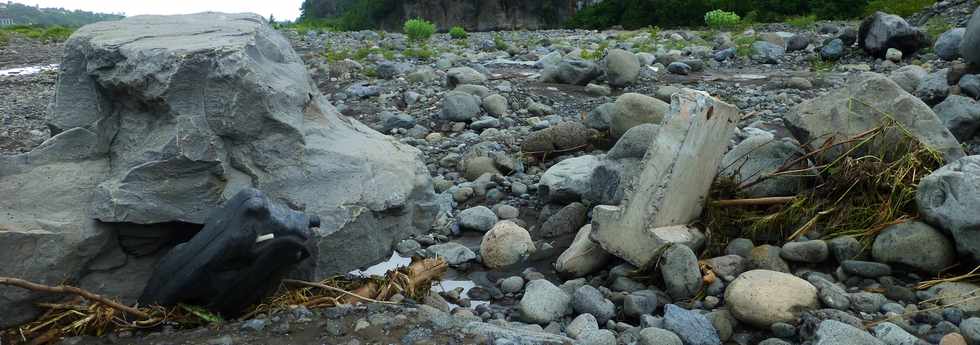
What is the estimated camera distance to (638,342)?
133 inches

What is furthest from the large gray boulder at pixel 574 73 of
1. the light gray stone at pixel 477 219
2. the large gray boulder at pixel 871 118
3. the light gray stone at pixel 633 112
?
the large gray boulder at pixel 871 118

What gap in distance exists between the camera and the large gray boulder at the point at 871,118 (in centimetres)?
470

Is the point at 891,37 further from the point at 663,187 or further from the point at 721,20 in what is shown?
the point at 721,20

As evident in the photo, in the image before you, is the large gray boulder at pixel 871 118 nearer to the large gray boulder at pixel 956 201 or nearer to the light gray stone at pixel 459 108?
the large gray boulder at pixel 956 201

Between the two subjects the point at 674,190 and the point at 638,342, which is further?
the point at 674,190

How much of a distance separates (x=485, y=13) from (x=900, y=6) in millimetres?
21798

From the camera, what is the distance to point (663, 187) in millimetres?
4227

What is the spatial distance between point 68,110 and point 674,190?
3.01 meters

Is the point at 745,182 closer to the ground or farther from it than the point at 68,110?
closer to the ground

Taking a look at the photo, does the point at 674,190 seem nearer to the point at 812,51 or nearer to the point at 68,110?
the point at 68,110

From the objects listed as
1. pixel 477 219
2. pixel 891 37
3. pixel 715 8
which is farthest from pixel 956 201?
pixel 715 8

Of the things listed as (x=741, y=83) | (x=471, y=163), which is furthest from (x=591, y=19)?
(x=471, y=163)

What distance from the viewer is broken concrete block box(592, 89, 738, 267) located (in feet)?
13.8

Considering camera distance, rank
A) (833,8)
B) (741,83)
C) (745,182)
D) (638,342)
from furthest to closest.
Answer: (833,8) → (741,83) → (745,182) → (638,342)
